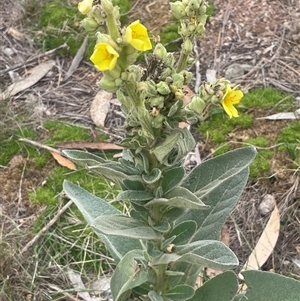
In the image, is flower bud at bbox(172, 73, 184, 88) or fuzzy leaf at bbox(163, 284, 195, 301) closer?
flower bud at bbox(172, 73, 184, 88)

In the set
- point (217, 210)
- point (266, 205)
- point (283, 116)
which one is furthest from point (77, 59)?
point (217, 210)

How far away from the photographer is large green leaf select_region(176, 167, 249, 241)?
1.88 m

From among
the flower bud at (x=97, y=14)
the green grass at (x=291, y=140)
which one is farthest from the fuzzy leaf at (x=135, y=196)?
the green grass at (x=291, y=140)

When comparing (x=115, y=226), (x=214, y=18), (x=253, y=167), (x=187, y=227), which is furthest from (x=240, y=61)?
(x=115, y=226)

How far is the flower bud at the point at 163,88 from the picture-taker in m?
1.32

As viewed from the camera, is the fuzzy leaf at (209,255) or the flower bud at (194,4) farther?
the fuzzy leaf at (209,255)

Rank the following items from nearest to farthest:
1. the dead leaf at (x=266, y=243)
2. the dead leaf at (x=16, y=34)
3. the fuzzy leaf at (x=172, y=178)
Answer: the fuzzy leaf at (x=172, y=178) < the dead leaf at (x=266, y=243) < the dead leaf at (x=16, y=34)

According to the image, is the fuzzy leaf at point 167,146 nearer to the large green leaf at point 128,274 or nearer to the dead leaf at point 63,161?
the large green leaf at point 128,274

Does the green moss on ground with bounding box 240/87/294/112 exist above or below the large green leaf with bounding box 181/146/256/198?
below

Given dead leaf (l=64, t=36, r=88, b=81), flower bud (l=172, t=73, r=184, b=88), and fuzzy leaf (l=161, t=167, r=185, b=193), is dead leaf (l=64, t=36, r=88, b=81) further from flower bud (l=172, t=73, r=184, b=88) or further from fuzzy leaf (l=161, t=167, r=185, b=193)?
flower bud (l=172, t=73, r=184, b=88)

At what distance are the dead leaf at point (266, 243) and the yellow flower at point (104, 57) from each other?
59.7 inches

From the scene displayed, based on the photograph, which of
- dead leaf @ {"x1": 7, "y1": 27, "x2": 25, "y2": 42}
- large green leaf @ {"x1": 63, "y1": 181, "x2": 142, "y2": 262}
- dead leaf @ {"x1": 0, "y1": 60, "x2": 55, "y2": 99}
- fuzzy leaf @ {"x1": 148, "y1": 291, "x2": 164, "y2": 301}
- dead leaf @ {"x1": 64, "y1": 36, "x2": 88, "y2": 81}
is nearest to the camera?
fuzzy leaf @ {"x1": 148, "y1": 291, "x2": 164, "y2": 301}

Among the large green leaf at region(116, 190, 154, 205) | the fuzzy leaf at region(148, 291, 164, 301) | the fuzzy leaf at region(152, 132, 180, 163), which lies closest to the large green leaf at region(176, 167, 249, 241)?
the fuzzy leaf at region(148, 291, 164, 301)

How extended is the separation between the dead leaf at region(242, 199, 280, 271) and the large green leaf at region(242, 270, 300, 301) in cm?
57
